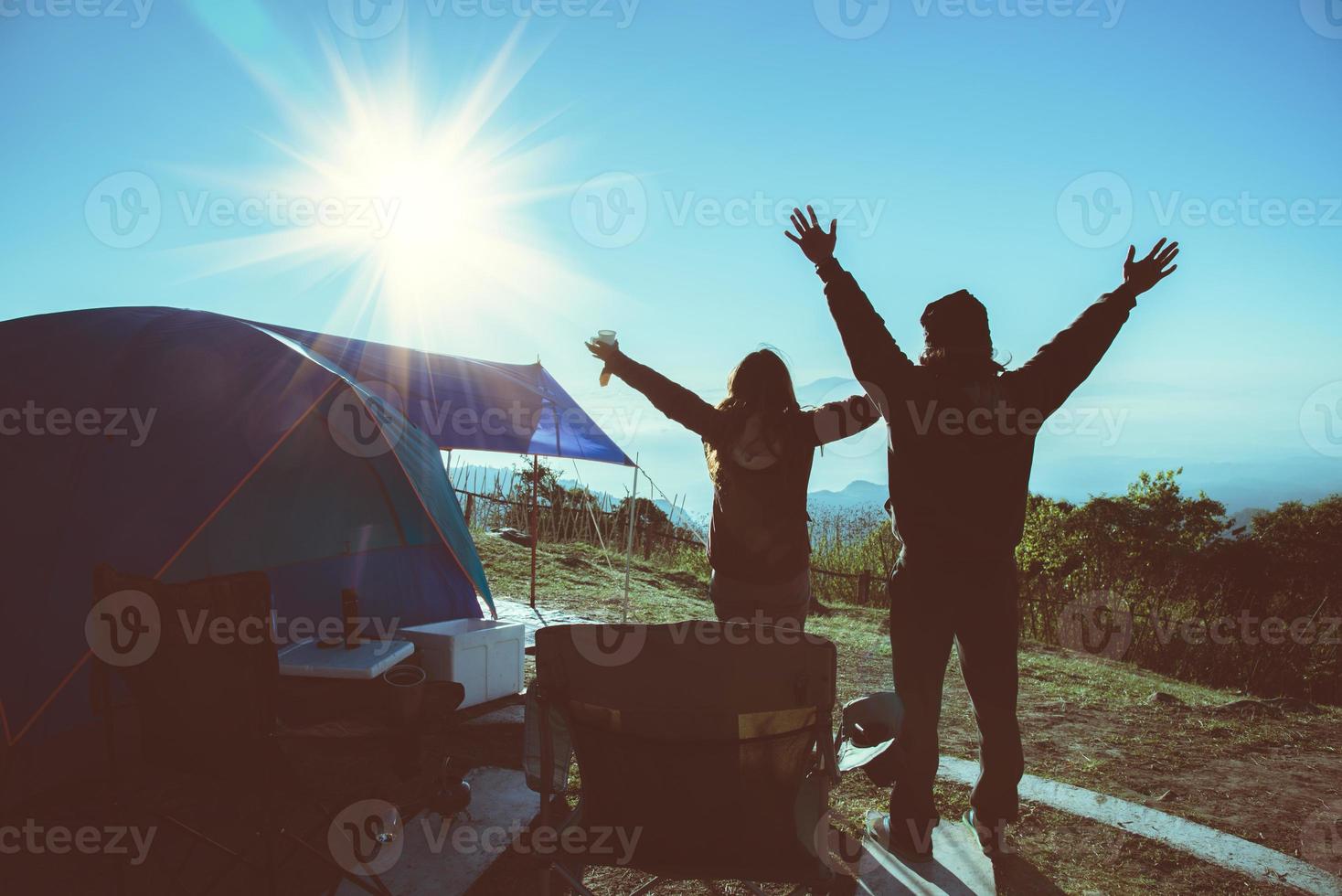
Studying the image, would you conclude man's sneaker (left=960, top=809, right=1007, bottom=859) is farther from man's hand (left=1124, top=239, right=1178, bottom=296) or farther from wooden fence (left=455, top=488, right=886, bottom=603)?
wooden fence (left=455, top=488, right=886, bottom=603)

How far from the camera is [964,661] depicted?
Result: 2504mm

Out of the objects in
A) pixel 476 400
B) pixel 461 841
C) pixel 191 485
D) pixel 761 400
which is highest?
pixel 476 400

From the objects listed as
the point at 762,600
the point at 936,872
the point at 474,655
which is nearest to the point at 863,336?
the point at 762,600

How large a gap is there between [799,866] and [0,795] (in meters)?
3.62

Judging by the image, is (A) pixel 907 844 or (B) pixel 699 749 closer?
(B) pixel 699 749

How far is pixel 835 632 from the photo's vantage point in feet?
26.1

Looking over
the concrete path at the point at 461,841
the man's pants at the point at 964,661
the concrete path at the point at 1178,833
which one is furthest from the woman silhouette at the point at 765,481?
the concrete path at the point at 461,841

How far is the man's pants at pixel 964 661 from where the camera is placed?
2.43m

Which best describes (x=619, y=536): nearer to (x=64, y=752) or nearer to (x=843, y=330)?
(x=64, y=752)

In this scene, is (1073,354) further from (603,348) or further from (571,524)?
(571,524)

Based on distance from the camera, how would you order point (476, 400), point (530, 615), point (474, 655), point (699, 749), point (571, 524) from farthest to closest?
1. point (571, 524)
2. point (476, 400)
3. point (530, 615)
4. point (474, 655)
5. point (699, 749)

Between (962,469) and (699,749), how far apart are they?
4.12ft

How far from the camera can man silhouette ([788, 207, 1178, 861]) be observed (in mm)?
2381

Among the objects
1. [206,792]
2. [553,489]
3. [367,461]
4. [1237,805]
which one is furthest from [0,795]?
[553,489]
